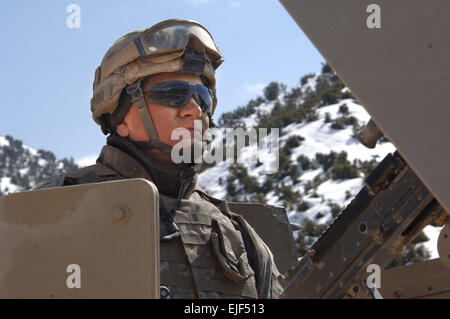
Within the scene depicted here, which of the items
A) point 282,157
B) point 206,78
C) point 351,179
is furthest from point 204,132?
point 282,157

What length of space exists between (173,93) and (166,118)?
5.3 inches

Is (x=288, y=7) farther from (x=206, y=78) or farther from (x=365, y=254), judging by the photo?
(x=206, y=78)

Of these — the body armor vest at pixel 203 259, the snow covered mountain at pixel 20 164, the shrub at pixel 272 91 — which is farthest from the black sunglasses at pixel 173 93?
the snow covered mountain at pixel 20 164

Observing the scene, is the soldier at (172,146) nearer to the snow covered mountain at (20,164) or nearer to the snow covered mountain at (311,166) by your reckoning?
the snow covered mountain at (311,166)

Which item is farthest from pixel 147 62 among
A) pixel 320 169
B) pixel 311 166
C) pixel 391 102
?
pixel 311 166

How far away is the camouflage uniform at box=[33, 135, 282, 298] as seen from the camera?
10.9ft

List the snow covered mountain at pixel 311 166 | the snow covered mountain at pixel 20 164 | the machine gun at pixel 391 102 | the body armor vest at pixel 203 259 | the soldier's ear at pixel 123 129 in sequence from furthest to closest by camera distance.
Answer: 1. the snow covered mountain at pixel 20 164
2. the snow covered mountain at pixel 311 166
3. the soldier's ear at pixel 123 129
4. the body armor vest at pixel 203 259
5. the machine gun at pixel 391 102

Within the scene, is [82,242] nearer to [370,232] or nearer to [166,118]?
[370,232]

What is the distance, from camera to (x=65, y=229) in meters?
2.25

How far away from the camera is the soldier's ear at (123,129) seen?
12.5 feet

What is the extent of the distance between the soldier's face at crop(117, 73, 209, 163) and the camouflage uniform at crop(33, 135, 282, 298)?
0.08m

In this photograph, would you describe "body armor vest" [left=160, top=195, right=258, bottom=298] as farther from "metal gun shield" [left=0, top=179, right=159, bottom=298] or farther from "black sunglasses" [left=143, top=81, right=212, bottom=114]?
"metal gun shield" [left=0, top=179, right=159, bottom=298]

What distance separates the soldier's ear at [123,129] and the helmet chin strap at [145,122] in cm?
10

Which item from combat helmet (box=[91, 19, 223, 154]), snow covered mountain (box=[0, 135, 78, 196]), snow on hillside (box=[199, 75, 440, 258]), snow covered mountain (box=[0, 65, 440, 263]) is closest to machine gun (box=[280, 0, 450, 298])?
combat helmet (box=[91, 19, 223, 154])
